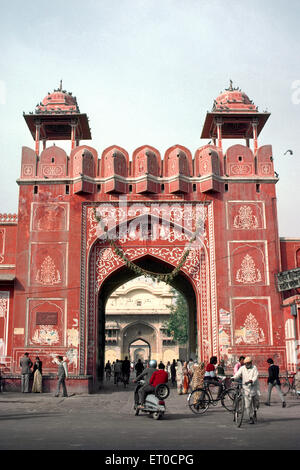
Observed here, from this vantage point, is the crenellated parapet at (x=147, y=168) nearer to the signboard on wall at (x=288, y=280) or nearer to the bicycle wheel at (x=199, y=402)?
the signboard on wall at (x=288, y=280)

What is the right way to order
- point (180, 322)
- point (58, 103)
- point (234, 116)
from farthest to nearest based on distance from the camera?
point (180, 322) → point (58, 103) → point (234, 116)

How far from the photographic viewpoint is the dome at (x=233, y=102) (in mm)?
18516

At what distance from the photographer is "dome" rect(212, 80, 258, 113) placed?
60.7ft

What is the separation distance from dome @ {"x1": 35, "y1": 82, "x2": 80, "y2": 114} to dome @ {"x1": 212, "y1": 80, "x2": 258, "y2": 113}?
5.33 meters

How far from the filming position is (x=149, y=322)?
44.8m

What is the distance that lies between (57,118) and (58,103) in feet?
2.36

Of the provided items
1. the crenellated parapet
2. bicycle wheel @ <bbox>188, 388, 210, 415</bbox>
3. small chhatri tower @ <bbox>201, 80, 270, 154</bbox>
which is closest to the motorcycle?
bicycle wheel @ <bbox>188, 388, 210, 415</bbox>

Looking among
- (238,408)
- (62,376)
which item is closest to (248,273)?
(62,376)

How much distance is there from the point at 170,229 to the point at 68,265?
3.68 m

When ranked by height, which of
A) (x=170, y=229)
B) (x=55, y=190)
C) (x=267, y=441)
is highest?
(x=55, y=190)

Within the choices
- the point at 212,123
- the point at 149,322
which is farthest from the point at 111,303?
the point at 212,123

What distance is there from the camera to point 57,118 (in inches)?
730

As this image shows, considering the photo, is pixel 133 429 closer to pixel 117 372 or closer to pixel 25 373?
pixel 25 373

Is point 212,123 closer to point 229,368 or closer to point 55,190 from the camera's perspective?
point 55,190
